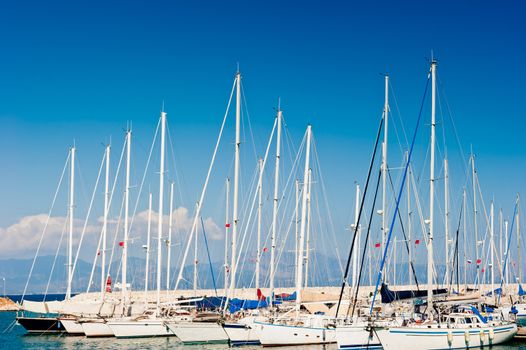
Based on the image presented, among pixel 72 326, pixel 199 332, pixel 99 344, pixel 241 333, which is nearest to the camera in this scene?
pixel 241 333

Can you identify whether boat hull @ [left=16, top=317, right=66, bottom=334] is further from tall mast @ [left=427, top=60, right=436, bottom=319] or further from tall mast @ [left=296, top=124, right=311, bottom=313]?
tall mast @ [left=427, top=60, right=436, bottom=319]

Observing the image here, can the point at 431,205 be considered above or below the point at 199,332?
above

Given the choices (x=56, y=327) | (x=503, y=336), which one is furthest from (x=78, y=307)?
(x=503, y=336)

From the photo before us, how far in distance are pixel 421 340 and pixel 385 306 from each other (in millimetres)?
6962

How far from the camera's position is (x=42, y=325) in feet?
180

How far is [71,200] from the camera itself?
59.2 m

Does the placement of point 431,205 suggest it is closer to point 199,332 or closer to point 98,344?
point 199,332

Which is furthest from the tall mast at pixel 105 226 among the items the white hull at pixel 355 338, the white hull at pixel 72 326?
the white hull at pixel 355 338

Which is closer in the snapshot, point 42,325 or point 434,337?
point 434,337

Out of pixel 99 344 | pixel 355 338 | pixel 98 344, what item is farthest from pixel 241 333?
pixel 98 344

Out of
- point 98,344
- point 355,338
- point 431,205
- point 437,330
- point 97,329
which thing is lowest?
point 98,344

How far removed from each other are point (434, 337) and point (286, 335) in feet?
29.3

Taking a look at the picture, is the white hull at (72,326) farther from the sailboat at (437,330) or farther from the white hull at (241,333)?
the sailboat at (437,330)

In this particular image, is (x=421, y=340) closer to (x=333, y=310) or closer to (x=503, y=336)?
(x=503, y=336)
